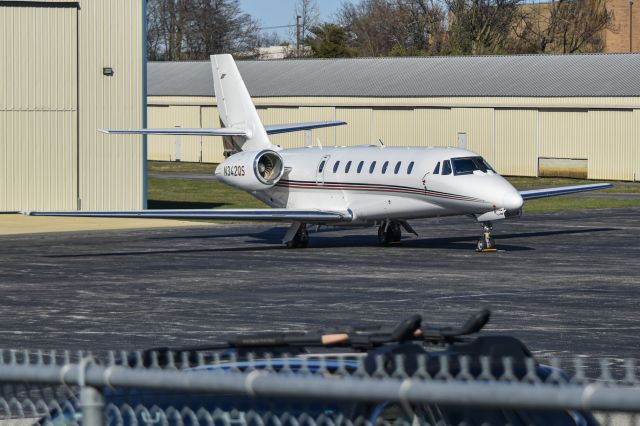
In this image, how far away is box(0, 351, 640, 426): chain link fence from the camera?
426 centimetres

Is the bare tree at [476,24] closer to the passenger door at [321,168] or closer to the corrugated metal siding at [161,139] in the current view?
the corrugated metal siding at [161,139]

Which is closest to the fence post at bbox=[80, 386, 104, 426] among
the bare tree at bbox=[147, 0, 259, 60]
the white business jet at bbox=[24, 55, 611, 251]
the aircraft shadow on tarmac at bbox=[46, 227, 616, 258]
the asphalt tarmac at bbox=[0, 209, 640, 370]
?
the asphalt tarmac at bbox=[0, 209, 640, 370]

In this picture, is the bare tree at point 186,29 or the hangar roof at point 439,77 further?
the bare tree at point 186,29

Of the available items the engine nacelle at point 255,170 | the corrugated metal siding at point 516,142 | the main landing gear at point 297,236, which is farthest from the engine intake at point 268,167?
the corrugated metal siding at point 516,142

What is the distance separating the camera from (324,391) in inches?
179

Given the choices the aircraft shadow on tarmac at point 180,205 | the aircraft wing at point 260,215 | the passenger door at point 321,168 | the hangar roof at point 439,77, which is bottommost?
the aircraft shadow on tarmac at point 180,205

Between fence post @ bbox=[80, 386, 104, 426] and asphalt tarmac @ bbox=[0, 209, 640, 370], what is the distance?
10132 millimetres

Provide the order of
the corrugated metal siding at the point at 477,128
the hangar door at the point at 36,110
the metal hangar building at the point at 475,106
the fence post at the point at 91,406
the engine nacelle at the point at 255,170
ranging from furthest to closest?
the corrugated metal siding at the point at 477,128 → the metal hangar building at the point at 475,106 → the hangar door at the point at 36,110 → the engine nacelle at the point at 255,170 → the fence post at the point at 91,406

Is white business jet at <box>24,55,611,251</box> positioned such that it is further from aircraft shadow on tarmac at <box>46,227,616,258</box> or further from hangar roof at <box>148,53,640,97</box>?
hangar roof at <box>148,53,640,97</box>

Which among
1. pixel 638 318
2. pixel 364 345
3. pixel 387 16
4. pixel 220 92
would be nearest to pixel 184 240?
pixel 220 92

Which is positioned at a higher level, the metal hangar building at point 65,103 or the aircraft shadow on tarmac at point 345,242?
the metal hangar building at point 65,103

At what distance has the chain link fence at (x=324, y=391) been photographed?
4262mm

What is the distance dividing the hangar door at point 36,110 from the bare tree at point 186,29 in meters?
85.7

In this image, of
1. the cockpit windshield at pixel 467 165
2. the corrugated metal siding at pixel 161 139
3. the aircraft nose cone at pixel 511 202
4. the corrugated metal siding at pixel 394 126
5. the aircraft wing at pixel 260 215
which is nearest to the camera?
the aircraft nose cone at pixel 511 202
